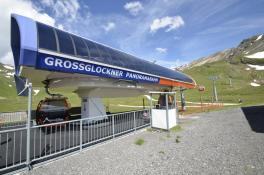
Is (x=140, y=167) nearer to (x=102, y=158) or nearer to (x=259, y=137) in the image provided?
(x=102, y=158)

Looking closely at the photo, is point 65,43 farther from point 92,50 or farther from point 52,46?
point 92,50

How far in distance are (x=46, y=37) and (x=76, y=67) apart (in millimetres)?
1883

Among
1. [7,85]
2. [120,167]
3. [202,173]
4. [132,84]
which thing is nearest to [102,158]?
[120,167]

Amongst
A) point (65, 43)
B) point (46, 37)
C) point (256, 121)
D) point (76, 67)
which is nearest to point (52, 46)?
point (46, 37)

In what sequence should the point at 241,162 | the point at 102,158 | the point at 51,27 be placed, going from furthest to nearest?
1. the point at 51,27
2. the point at 102,158
3. the point at 241,162

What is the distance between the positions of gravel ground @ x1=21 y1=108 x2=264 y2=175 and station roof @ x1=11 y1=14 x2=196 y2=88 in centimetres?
425

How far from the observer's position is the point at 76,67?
959 centimetres

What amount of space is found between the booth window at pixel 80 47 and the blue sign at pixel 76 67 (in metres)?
0.51

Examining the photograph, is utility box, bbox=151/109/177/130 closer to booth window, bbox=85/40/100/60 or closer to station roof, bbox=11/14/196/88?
station roof, bbox=11/14/196/88

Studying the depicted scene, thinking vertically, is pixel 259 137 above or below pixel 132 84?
Result: below

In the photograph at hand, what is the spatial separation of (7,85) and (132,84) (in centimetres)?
11511

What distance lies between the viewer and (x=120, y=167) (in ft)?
19.9

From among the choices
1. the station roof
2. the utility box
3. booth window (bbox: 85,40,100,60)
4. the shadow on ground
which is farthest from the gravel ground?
booth window (bbox: 85,40,100,60)

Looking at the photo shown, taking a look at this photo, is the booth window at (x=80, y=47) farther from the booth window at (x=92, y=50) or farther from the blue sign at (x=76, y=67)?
the blue sign at (x=76, y=67)
